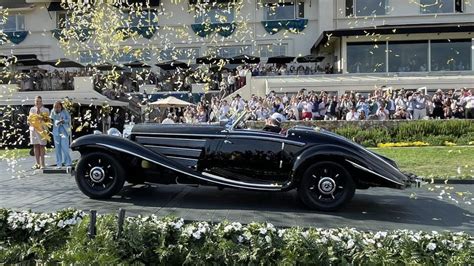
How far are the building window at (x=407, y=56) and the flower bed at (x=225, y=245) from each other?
26529 mm

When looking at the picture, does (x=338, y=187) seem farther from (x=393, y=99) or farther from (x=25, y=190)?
(x=393, y=99)

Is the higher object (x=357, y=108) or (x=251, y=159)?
(x=357, y=108)

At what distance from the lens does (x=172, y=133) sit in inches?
338

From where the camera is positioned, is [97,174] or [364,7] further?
[364,7]

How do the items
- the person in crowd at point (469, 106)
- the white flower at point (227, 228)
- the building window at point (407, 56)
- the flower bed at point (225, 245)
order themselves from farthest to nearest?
the building window at point (407, 56) → the person in crowd at point (469, 106) → the white flower at point (227, 228) → the flower bed at point (225, 245)

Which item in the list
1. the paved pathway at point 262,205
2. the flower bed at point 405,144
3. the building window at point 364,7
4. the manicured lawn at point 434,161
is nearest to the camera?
the paved pathway at point 262,205

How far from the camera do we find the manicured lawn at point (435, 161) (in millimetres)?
11477

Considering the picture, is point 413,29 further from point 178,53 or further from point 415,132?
point 178,53

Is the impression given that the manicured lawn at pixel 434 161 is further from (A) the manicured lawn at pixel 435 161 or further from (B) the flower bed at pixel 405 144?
(B) the flower bed at pixel 405 144

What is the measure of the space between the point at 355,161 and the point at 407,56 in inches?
962

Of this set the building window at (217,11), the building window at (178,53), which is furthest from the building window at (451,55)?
the building window at (217,11)

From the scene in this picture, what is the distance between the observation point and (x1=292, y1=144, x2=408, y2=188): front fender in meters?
7.68

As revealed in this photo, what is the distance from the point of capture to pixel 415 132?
18.5 metres

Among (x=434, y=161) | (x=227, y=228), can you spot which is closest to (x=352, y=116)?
(x=434, y=161)
